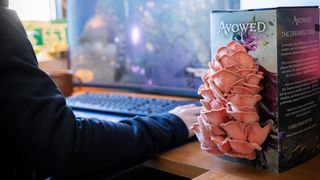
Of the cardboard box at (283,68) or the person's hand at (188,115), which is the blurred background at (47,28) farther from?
the cardboard box at (283,68)

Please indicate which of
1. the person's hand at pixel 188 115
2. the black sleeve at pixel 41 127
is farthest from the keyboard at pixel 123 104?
the black sleeve at pixel 41 127

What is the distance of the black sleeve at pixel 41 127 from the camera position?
0.62m

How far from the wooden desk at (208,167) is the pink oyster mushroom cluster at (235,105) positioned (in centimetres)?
3

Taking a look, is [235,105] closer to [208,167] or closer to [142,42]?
[208,167]

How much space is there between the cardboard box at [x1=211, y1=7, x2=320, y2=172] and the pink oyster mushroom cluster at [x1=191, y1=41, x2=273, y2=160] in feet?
0.06

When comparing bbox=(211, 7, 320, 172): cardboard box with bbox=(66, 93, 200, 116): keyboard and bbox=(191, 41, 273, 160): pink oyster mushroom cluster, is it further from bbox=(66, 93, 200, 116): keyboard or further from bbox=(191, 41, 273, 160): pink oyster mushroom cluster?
bbox=(66, 93, 200, 116): keyboard

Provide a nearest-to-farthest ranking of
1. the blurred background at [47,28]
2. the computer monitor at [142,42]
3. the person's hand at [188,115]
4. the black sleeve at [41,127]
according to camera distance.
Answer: the black sleeve at [41,127], the person's hand at [188,115], the computer monitor at [142,42], the blurred background at [47,28]

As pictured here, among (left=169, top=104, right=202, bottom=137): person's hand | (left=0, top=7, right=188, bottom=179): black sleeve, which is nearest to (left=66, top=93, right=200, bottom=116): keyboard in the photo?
(left=169, top=104, right=202, bottom=137): person's hand

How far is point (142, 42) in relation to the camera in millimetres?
1340

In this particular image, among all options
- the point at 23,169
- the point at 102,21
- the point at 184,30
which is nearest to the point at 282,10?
the point at 23,169

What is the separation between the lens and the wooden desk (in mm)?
650

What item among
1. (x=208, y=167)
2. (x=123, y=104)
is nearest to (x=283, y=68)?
(x=208, y=167)

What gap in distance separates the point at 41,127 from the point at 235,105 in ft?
1.00

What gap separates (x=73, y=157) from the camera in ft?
2.12
